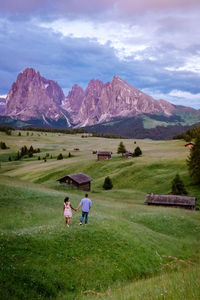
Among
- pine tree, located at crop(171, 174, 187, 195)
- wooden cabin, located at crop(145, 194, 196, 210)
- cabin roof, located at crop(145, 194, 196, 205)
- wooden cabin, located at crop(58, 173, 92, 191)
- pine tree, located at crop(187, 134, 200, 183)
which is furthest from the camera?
wooden cabin, located at crop(58, 173, 92, 191)

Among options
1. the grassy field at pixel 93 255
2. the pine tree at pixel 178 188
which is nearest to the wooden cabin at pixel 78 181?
the pine tree at pixel 178 188

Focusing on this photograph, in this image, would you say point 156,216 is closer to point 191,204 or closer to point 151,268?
point 191,204

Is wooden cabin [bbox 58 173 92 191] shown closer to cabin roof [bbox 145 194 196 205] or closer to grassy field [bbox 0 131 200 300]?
cabin roof [bbox 145 194 196 205]

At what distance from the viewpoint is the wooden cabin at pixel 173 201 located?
53.7 meters

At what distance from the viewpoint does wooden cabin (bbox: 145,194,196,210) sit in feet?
176

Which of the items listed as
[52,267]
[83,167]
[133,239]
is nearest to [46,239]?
[52,267]

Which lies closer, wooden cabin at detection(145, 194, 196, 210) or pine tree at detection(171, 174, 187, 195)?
wooden cabin at detection(145, 194, 196, 210)

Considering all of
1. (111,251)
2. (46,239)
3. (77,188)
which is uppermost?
(46,239)

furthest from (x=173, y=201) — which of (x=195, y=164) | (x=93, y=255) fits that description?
(x=93, y=255)

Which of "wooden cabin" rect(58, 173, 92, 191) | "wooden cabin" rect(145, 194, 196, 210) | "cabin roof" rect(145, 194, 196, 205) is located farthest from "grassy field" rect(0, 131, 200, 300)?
"wooden cabin" rect(58, 173, 92, 191)

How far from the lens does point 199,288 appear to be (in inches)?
275

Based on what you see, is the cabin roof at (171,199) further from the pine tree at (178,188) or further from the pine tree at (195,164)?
the pine tree at (195,164)

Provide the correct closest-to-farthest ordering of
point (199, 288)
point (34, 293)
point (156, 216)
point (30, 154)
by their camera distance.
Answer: point (199, 288)
point (34, 293)
point (156, 216)
point (30, 154)

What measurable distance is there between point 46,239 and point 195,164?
197 feet
